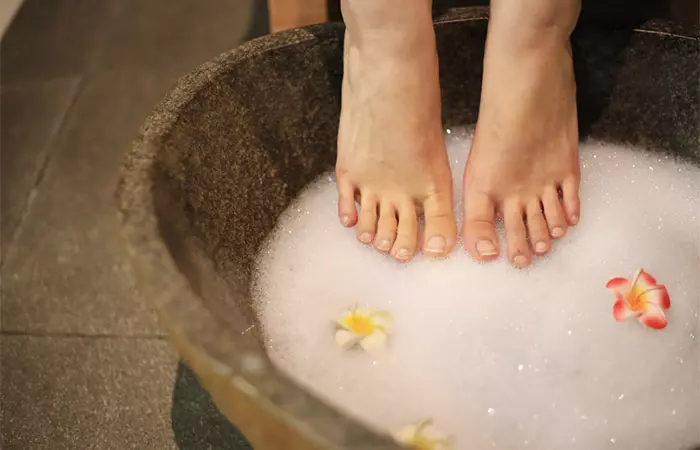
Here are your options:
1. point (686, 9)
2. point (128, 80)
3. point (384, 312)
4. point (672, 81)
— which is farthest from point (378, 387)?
point (128, 80)

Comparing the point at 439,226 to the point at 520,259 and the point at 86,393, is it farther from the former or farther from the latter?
the point at 86,393

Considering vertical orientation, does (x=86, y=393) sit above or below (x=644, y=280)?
below

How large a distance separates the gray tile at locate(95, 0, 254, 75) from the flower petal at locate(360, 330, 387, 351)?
84 cm

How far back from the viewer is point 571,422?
64cm

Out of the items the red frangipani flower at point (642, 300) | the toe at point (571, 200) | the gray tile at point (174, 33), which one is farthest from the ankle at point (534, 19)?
the gray tile at point (174, 33)

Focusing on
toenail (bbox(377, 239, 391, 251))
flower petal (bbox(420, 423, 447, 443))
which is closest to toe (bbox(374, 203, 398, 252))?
toenail (bbox(377, 239, 391, 251))

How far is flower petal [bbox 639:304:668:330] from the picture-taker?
0.69m

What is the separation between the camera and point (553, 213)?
0.77m

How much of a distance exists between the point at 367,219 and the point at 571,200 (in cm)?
23

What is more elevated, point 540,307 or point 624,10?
point 624,10

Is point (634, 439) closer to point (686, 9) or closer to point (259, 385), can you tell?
point (259, 385)

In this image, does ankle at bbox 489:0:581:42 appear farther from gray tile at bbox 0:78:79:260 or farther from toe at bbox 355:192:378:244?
gray tile at bbox 0:78:79:260

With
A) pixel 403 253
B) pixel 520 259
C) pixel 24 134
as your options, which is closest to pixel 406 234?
pixel 403 253

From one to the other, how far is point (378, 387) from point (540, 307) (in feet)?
0.62
